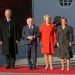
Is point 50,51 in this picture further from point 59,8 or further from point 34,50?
point 59,8

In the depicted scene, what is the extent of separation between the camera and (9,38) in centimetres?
1535

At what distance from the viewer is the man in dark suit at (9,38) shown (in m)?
15.3

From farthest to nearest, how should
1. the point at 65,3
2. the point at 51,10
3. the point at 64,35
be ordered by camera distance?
1. the point at 65,3
2. the point at 51,10
3. the point at 64,35

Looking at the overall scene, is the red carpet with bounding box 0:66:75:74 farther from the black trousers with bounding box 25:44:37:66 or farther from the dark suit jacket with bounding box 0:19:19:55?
the dark suit jacket with bounding box 0:19:19:55

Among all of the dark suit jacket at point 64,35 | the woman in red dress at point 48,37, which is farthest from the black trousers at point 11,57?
the dark suit jacket at point 64,35

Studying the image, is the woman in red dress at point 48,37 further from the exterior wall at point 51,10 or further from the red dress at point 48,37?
the exterior wall at point 51,10

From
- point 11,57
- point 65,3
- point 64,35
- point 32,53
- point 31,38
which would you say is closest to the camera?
point 64,35

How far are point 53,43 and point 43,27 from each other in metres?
0.58

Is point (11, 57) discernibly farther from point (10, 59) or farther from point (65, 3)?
point (65, 3)

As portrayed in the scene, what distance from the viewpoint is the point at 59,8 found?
2273cm

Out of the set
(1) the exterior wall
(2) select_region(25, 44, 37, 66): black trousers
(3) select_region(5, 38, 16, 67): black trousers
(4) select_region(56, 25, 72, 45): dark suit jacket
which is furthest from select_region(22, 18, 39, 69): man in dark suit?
(1) the exterior wall

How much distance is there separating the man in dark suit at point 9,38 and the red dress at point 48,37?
0.85 metres

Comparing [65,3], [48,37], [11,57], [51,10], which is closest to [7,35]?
[11,57]

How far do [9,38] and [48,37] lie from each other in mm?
1222
